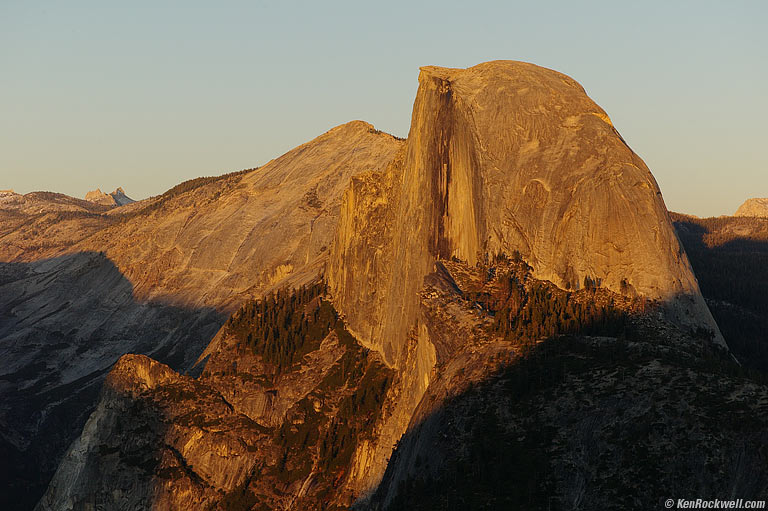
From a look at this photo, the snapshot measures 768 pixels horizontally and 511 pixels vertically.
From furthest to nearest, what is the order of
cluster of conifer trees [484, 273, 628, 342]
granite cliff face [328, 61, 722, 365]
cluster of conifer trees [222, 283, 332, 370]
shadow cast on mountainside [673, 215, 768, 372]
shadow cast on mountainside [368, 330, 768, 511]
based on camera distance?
cluster of conifer trees [222, 283, 332, 370] < shadow cast on mountainside [673, 215, 768, 372] < granite cliff face [328, 61, 722, 365] < cluster of conifer trees [484, 273, 628, 342] < shadow cast on mountainside [368, 330, 768, 511]

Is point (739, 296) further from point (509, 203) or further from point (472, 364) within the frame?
point (472, 364)

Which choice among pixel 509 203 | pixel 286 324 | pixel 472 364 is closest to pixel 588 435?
pixel 472 364

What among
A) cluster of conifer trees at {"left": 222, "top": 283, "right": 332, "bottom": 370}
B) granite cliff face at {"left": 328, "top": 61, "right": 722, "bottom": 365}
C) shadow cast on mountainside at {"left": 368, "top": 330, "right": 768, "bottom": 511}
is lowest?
shadow cast on mountainside at {"left": 368, "top": 330, "right": 768, "bottom": 511}

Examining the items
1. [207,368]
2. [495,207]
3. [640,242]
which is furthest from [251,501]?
[640,242]

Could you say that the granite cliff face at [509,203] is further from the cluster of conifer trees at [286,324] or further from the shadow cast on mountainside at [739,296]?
the shadow cast on mountainside at [739,296]

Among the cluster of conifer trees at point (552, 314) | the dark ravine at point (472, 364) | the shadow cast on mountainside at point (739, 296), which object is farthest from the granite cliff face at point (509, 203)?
the shadow cast on mountainside at point (739, 296)

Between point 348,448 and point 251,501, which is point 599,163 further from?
point 251,501

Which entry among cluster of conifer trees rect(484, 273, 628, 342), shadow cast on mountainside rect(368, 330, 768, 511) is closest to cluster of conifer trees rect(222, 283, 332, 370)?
cluster of conifer trees rect(484, 273, 628, 342)

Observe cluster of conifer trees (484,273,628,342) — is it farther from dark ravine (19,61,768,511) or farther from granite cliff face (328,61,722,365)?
granite cliff face (328,61,722,365)
